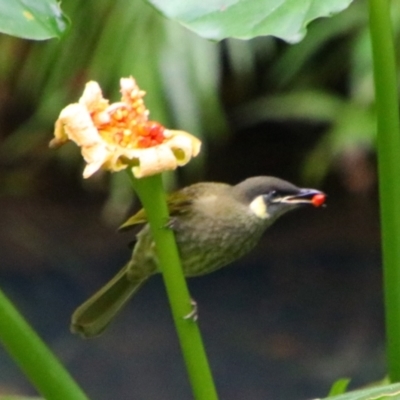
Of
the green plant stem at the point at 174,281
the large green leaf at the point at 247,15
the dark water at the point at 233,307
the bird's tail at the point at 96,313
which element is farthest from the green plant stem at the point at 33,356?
the dark water at the point at 233,307

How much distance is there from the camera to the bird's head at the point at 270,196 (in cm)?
112

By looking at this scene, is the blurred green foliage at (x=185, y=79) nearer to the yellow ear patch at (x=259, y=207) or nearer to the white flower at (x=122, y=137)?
the yellow ear patch at (x=259, y=207)

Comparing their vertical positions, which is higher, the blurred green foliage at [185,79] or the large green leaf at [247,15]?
the large green leaf at [247,15]

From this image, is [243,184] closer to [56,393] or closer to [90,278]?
[56,393]

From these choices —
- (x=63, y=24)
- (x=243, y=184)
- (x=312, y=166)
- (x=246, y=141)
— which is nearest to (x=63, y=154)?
(x=246, y=141)

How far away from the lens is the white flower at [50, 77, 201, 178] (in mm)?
576

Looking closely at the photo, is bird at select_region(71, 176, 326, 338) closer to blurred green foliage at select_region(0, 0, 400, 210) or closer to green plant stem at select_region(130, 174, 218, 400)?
green plant stem at select_region(130, 174, 218, 400)

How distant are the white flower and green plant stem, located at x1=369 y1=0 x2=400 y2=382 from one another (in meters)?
0.13

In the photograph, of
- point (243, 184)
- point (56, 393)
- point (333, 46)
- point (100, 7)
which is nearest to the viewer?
point (56, 393)

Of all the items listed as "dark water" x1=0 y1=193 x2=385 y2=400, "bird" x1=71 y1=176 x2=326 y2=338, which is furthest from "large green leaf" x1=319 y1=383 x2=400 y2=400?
"dark water" x1=0 y1=193 x2=385 y2=400

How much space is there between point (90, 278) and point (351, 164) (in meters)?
0.96

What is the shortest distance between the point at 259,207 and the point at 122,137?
556 mm

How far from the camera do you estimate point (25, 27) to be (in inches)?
23.5

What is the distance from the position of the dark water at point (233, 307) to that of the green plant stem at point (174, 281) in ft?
5.35
